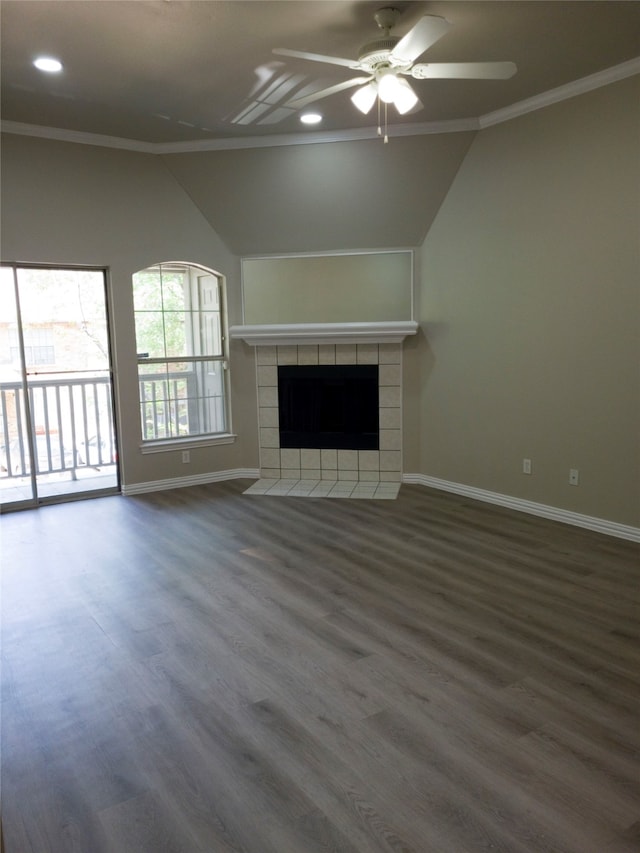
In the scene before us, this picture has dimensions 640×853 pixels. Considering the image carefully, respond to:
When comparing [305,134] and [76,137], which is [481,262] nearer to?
[305,134]

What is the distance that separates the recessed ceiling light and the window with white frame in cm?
187

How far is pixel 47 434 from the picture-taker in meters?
5.48

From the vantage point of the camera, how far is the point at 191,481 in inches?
220

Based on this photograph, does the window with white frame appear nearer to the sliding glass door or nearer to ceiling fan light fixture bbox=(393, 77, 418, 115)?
the sliding glass door

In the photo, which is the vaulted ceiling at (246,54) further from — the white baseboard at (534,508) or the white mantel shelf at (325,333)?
the white baseboard at (534,508)

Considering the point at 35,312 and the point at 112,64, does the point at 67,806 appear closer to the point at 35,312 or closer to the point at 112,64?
the point at 112,64

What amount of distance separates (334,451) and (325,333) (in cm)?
107

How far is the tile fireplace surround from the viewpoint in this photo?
538cm

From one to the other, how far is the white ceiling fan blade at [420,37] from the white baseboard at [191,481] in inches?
149

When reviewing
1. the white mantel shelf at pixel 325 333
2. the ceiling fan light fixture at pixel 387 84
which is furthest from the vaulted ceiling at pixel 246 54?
the white mantel shelf at pixel 325 333

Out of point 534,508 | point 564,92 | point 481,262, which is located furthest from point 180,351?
point 564,92

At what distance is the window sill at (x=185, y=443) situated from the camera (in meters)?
5.36

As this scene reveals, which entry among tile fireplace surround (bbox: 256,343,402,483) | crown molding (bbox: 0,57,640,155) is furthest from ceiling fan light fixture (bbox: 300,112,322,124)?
tile fireplace surround (bbox: 256,343,402,483)

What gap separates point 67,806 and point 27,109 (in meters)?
4.15
